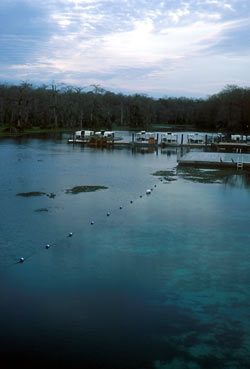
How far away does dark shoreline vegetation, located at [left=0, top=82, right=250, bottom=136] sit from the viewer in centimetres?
7762

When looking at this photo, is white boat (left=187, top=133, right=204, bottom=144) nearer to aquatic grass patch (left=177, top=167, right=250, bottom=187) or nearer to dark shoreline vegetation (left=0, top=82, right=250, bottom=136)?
dark shoreline vegetation (left=0, top=82, right=250, bottom=136)

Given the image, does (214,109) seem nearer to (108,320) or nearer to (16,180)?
(16,180)

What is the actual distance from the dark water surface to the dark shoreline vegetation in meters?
54.2

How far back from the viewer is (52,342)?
718 centimetres

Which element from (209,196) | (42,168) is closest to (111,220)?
(209,196)

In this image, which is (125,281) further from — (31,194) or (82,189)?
(82,189)

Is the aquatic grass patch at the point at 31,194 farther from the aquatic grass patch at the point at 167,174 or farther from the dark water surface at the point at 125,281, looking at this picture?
the aquatic grass patch at the point at 167,174

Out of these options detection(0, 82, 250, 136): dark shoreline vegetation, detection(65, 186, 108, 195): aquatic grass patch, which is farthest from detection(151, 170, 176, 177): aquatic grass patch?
detection(0, 82, 250, 136): dark shoreline vegetation

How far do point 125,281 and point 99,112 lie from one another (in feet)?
278

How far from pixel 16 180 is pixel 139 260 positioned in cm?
1420

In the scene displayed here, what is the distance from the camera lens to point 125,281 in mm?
9680

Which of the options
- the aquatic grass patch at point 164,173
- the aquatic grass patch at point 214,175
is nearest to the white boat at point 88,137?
the aquatic grass patch at point 164,173

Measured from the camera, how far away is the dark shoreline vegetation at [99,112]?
77625 mm

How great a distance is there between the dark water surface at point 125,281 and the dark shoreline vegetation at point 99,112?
5417 cm
